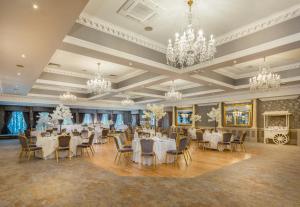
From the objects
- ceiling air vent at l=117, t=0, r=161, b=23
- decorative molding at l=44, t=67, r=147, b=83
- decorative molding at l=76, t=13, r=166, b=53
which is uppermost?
ceiling air vent at l=117, t=0, r=161, b=23

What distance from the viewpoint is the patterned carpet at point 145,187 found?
10.8ft

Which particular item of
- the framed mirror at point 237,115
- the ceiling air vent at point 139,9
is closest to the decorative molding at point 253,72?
the framed mirror at point 237,115

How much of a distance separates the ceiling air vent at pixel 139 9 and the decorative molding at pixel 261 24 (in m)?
2.19

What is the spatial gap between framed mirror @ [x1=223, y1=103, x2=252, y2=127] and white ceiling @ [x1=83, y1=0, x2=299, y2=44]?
908 centimetres

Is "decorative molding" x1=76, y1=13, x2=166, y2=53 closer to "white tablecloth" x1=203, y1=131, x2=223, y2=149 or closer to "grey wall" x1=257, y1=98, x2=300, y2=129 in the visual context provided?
"white tablecloth" x1=203, y1=131, x2=223, y2=149

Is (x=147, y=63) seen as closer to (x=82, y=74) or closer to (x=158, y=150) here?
(x=158, y=150)

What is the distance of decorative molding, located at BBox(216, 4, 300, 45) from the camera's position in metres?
3.74

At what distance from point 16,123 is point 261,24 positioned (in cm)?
1772

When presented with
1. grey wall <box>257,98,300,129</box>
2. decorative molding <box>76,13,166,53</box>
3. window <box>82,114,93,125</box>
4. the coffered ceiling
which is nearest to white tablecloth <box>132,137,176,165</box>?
the coffered ceiling

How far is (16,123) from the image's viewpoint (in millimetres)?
14875

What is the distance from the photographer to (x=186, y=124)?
635 inches

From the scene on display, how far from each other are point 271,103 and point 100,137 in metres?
10.9

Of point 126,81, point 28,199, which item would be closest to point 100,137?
point 126,81

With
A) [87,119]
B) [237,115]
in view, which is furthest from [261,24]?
[87,119]
